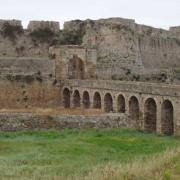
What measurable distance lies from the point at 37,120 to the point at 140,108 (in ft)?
23.3

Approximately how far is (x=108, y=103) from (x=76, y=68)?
7.72m

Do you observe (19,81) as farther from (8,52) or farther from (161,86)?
(161,86)

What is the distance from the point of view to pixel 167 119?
100 ft

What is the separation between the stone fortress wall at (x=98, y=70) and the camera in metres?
31.5

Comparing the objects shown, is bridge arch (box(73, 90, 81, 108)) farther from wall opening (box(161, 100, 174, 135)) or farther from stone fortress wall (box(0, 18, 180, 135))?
wall opening (box(161, 100, 174, 135))

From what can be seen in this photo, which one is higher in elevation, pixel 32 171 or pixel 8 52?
pixel 8 52

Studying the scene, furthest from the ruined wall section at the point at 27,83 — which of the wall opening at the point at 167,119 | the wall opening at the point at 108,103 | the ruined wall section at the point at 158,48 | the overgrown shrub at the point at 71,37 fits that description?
the ruined wall section at the point at 158,48

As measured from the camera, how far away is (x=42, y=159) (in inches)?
767

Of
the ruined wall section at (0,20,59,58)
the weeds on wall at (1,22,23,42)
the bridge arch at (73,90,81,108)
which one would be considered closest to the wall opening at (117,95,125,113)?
the bridge arch at (73,90,81,108)

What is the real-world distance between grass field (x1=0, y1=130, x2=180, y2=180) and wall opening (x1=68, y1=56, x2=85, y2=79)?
15098 millimetres

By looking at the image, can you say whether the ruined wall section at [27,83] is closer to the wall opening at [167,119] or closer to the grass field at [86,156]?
the wall opening at [167,119]

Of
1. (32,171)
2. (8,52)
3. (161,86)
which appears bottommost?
(32,171)

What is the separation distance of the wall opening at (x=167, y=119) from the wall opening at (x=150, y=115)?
1456 mm

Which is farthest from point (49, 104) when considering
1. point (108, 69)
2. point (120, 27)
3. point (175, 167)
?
point (175, 167)
